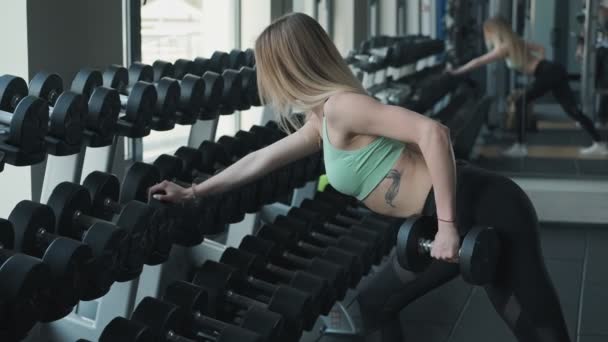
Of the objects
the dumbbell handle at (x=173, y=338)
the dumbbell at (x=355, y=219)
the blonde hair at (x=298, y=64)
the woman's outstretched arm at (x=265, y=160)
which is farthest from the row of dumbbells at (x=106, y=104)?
the dumbbell at (x=355, y=219)

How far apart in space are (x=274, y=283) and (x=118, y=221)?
88 centimetres

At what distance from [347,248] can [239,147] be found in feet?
1.67

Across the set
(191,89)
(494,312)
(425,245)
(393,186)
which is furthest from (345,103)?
(494,312)

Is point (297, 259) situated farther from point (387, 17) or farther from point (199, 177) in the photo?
point (387, 17)

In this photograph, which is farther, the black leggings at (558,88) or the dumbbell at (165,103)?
the black leggings at (558,88)

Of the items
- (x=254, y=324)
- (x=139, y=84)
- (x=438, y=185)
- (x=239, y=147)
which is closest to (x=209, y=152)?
(x=239, y=147)

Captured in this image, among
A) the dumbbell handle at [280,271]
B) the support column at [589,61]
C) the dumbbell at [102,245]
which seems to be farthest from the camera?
the support column at [589,61]

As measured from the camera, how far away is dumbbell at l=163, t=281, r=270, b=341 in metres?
2.24

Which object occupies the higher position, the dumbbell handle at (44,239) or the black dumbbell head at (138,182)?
the black dumbbell head at (138,182)

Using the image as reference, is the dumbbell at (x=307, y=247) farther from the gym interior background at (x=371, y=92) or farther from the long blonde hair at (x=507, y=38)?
the long blonde hair at (x=507, y=38)

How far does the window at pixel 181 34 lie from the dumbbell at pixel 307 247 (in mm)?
819

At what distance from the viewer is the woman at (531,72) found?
5.35 metres

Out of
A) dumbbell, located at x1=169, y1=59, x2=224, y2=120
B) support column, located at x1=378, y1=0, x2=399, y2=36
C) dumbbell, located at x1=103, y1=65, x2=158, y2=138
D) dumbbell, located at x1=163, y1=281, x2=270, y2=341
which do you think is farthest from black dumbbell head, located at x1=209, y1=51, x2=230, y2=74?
support column, located at x1=378, y1=0, x2=399, y2=36

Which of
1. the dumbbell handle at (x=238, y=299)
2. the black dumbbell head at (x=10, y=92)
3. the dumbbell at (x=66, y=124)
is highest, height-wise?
the black dumbbell head at (x=10, y=92)
